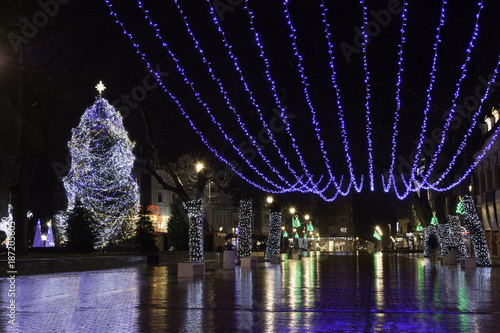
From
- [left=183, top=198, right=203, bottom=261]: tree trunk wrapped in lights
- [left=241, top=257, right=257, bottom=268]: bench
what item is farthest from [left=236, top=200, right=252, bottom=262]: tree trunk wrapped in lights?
[left=183, top=198, right=203, bottom=261]: tree trunk wrapped in lights

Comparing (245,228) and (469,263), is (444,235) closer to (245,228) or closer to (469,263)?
(469,263)

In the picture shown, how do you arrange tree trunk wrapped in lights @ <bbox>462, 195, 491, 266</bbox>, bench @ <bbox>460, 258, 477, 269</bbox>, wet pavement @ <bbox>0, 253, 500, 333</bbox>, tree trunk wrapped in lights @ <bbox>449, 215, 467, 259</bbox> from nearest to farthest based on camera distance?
wet pavement @ <bbox>0, 253, 500, 333</bbox>, bench @ <bbox>460, 258, 477, 269</bbox>, tree trunk wrapped in lights @ <bbox>462, 195, 491, 266</bbox>, tree trunk wrapped in lights @ <bbox>449, 215, 467, 259</bbox>

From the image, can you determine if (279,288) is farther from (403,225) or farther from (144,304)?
(403,225)

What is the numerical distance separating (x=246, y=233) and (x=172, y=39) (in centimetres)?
1292

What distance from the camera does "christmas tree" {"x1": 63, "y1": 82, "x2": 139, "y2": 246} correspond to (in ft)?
137

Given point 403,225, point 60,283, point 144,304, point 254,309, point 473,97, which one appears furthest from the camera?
point 403,225

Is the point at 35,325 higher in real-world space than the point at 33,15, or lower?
lower

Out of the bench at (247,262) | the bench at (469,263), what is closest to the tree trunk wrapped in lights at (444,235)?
the bench at (469,263)

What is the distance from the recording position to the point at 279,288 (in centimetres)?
1977

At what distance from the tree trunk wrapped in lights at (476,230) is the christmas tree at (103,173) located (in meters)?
20.5

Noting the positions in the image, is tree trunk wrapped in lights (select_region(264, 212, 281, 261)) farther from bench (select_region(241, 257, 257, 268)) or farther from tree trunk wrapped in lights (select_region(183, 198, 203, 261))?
tree trunk wrapped in lights (select_region(183, 198, 203, 261))

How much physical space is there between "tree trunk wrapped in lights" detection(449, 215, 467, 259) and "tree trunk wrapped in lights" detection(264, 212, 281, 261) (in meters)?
10.1

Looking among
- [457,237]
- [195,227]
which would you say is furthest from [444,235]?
[195,227]

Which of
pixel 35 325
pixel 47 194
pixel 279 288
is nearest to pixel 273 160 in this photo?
pixel 279 288
